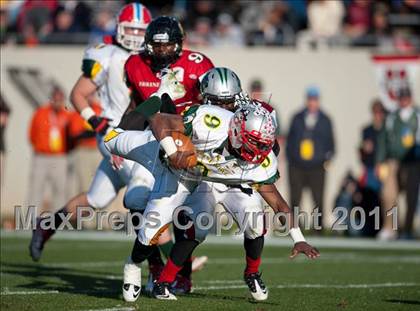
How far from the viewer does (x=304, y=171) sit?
13.6 meters

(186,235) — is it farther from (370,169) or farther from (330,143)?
(370,169)

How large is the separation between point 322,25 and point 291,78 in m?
0.95

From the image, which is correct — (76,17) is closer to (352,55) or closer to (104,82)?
(352,55)

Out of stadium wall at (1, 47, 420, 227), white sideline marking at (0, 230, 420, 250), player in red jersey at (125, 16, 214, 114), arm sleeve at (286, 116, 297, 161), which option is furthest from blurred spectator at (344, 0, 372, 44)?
player in red jersey at (125, 16, 214, 114)

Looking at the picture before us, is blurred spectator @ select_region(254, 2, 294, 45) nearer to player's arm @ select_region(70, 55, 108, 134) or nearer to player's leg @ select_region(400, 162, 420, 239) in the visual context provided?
player's leg @ select_region(400, 162, 420, 239)

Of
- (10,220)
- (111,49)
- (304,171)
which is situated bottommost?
(10,220)

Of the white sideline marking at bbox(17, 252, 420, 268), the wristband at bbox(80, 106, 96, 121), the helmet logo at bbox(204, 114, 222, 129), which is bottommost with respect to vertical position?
the white sideline marking at bbox(17, 252, 420, 268)

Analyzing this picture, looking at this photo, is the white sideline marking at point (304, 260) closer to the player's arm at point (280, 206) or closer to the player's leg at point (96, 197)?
the player's leg at point (96, 197)

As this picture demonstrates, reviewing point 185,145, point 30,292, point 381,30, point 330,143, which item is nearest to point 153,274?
point 30,292

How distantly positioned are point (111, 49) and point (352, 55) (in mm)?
7799

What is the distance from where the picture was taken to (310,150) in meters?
13.5

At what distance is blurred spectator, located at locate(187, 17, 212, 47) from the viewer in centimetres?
1549

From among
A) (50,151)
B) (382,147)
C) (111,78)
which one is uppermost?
(111,78)

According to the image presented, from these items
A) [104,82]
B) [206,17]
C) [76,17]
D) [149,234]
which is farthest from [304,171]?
[149,234]
